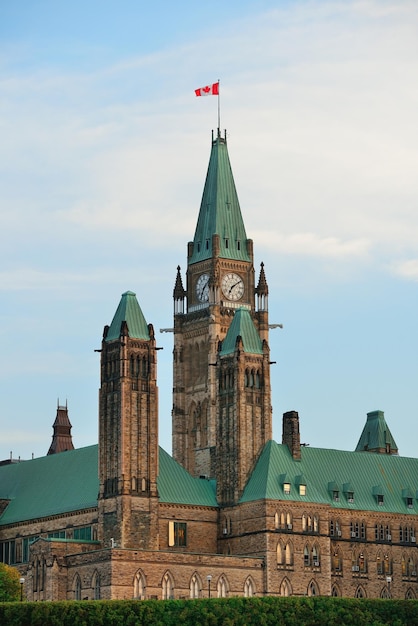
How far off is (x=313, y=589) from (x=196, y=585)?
12718 mm

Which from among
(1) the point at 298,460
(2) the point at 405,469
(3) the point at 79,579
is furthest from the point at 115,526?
(2) the point at 405,469

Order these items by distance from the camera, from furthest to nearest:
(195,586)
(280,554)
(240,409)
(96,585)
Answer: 1. (240,409)
2. (280,554)
3. (195,586)
4. (96,585)

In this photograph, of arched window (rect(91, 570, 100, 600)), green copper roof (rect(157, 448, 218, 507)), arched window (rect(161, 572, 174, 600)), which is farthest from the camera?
green copper roof (rect(157, 448, 218, 507))

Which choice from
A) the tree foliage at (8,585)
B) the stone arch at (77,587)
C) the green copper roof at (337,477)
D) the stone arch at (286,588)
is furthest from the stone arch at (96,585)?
the green copper roof at (337,477)

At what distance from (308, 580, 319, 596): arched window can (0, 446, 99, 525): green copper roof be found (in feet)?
69.6

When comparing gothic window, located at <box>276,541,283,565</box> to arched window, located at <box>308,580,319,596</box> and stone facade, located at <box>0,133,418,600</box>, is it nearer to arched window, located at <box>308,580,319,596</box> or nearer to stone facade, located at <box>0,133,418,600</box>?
→ stone facade, located at <box>0,133,418,600</box>

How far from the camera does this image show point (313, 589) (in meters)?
179

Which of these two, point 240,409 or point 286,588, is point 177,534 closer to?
point 286,588

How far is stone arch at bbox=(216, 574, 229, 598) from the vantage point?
174 metres

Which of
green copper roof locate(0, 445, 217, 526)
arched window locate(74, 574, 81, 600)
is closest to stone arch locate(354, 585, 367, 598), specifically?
green copper roof locate(0, 445, 217, 526)

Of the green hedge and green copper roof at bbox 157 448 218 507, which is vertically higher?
green copper roof at bbox 157 448 218 507

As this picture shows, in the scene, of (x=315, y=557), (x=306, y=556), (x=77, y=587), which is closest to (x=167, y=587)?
(x=77, y=587)

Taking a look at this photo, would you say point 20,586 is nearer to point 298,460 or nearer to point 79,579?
point 79,579

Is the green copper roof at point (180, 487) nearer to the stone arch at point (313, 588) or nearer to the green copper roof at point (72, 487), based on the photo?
the green copper roof at point (72, 487)
